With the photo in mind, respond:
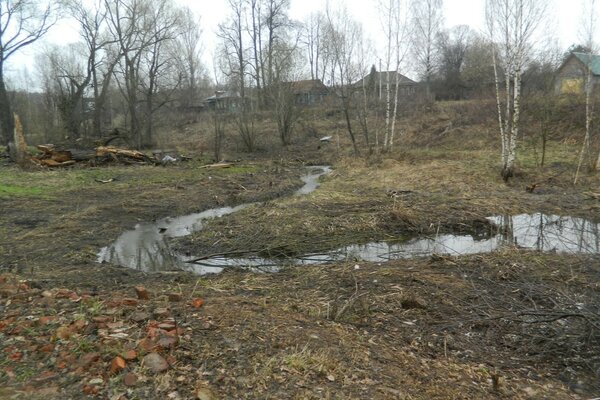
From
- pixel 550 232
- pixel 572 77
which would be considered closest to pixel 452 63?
pixel 572 77

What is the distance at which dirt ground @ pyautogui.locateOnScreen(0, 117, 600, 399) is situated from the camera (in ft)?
10.9

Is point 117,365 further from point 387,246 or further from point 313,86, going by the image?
point 313,86

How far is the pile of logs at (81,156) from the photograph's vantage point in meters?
19.0

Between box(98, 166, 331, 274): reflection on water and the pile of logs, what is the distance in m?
10.2

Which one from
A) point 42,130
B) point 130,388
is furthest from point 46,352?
point 42,130

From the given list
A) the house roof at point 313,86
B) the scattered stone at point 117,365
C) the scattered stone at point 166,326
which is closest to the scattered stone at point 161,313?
the scattered stone at point 166,326

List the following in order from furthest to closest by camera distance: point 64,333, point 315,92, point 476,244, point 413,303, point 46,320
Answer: point 315,92 < point 476,244 < point 413,303 < point 46,320 < point 64,333

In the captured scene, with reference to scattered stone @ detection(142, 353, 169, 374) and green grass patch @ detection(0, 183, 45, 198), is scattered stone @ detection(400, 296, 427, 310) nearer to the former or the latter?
scattered stone @ detection(142, 353, 169, 374)

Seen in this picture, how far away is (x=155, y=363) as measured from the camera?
3.32 metres

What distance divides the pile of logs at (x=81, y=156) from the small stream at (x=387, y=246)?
10870mm

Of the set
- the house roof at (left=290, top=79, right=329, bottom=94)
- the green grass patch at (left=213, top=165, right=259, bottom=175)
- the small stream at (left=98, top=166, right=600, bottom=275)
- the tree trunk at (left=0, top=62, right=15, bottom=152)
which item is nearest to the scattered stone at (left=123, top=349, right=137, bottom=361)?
the small stream at (left=98, top=166, right=600, bottom=275)

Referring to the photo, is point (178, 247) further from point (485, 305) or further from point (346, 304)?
point (485, 305)

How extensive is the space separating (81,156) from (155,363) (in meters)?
18.9

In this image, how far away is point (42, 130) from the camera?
95.0 ft
